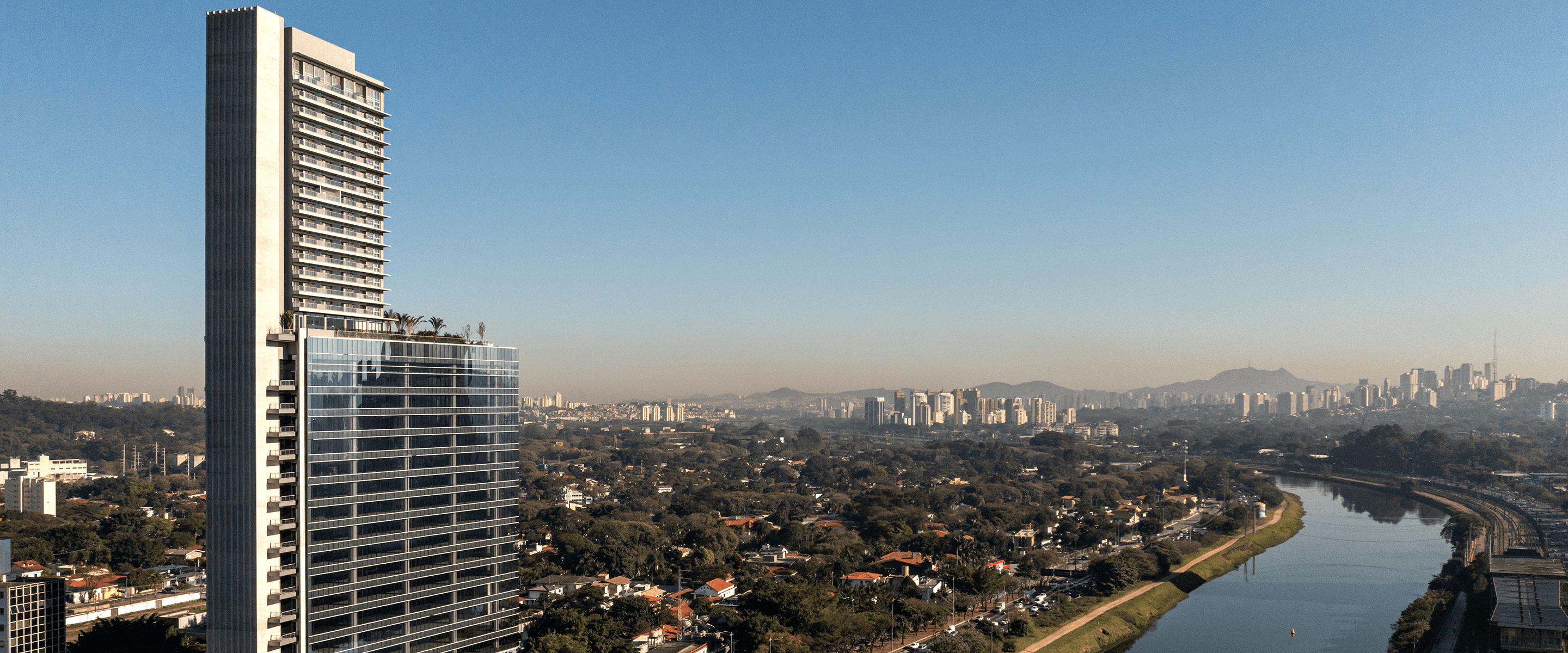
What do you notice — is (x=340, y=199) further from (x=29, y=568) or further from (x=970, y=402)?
(x=970, y=402)

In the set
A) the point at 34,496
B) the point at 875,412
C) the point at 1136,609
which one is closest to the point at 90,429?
the point at 34,496

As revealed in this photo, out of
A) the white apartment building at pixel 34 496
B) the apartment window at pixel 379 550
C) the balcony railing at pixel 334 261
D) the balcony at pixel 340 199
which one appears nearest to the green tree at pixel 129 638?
the apartment window at pixel 379 550

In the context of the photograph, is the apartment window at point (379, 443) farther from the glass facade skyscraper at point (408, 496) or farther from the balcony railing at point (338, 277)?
the balcony railing at point (338, 277)

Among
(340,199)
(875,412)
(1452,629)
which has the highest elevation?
(340,199)

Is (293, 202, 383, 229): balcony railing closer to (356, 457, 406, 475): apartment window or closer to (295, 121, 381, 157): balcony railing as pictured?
(295, 121, 381, 157): balcony railing

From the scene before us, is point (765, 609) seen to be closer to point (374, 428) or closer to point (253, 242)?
point (374, 428)

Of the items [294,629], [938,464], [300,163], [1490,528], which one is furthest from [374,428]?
[938,464]
